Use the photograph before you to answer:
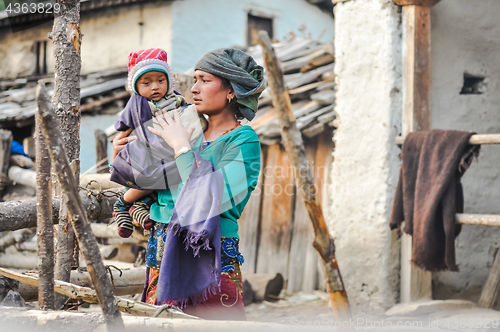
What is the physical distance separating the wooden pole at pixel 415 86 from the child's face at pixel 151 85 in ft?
8.91

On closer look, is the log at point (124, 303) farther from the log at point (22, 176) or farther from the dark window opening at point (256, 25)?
the dark window opening at point (256, 25)

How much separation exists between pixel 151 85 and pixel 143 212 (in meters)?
0.48

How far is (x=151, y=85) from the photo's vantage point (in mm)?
1951

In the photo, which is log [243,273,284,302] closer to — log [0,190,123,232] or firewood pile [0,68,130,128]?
log [0,190,123,232]

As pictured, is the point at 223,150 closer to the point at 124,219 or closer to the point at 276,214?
the point at 124,219

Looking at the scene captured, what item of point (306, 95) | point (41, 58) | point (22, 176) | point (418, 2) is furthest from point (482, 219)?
point (41, 58)

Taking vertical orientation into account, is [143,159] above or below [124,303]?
above

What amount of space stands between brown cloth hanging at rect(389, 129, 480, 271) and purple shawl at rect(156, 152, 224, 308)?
7.60 ft

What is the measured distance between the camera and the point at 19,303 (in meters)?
2.26

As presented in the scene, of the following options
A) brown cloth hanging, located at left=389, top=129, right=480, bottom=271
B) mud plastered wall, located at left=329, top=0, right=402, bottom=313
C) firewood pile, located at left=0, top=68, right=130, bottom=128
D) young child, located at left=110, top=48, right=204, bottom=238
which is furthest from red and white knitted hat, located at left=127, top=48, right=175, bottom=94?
firewood pile, located at left=0, top=68, right=130, bottom=128

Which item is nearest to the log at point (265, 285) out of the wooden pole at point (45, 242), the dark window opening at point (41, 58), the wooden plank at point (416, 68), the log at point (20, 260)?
the wooden plank at point (416, 68)

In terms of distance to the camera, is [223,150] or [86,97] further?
[86,97]

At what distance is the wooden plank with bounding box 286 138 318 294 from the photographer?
5.54 metres

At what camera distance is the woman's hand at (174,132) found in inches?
70.6
